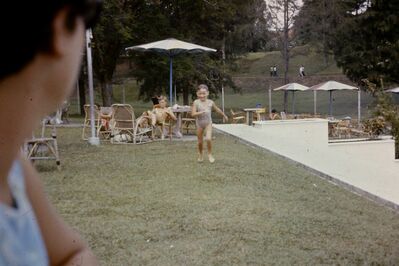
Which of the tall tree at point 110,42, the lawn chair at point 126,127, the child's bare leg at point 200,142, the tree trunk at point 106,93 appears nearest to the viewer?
the child's bare leg at point 200,142

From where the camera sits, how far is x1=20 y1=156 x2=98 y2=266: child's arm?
566mm

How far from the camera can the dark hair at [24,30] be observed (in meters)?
0.37

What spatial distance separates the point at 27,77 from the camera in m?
0.40

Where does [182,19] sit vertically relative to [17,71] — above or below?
above

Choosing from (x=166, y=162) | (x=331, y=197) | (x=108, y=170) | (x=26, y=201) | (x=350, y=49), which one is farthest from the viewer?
(x=350, y=49)

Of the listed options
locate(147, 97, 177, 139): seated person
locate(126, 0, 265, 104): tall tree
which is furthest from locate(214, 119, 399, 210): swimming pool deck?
locate(126, 0, 265, 104): tall tree

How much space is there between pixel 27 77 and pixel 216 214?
18.0ft

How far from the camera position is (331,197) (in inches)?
276

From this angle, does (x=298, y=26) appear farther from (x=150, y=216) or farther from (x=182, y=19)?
(x=150, y=216)

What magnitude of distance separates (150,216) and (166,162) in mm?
3900

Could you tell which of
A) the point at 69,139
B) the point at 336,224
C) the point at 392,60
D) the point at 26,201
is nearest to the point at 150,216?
the point at 336,224

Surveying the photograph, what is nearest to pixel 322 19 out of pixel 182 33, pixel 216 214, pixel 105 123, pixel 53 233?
pixel 182 33

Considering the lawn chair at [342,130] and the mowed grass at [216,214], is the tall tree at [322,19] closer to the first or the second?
the lawn chair at [342,130]

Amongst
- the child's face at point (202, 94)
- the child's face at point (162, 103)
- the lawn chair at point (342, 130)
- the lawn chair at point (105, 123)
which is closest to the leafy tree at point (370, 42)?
the lawn chair at point (342, 130)
